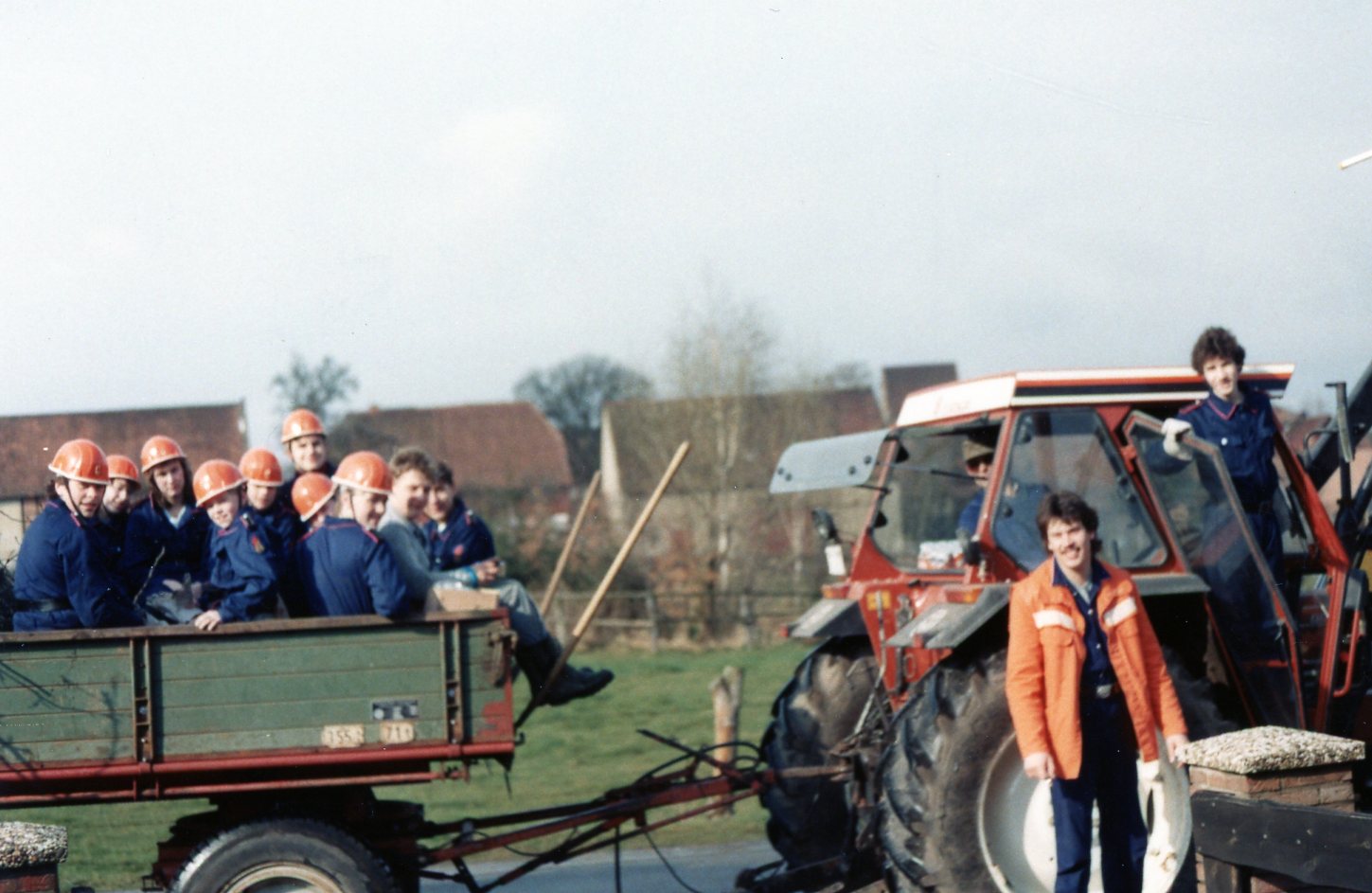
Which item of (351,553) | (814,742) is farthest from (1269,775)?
(351,553)

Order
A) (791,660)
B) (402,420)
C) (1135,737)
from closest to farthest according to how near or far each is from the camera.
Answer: (1135,737), (791,660), (402,420)

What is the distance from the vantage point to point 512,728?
→ 21.0 ft

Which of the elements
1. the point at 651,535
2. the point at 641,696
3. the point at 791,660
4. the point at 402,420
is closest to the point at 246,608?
the point at 641,696

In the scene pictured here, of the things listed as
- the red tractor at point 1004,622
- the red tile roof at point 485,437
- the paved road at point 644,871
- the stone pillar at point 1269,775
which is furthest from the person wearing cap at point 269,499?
the red tile roof at point 485,437

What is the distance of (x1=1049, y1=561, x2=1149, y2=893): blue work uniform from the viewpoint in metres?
6.04

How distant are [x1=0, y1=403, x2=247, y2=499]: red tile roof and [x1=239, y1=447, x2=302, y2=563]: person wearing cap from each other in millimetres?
865

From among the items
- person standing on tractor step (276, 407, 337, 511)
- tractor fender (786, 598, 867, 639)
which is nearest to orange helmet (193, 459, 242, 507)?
person standing on tractor step (276, 407, 337, 511)

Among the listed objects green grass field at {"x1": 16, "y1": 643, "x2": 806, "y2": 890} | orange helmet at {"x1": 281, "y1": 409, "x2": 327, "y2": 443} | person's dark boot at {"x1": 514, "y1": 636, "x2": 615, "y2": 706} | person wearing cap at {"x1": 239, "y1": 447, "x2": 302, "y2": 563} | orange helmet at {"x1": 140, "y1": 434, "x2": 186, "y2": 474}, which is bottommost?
green grass field at {"x1": 16, "y1": 643, "x2": 806, "y2": 890}

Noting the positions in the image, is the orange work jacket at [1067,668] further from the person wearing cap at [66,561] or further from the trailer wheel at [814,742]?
the person wearing cap at [66,561]

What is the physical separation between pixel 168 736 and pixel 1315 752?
13.8 feet

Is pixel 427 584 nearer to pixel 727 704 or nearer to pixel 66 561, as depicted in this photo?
pixel 66 561

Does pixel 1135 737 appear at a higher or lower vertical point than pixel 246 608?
lower

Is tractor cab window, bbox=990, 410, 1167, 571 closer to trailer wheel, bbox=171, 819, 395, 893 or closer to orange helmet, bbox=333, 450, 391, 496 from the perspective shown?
orange helmet, bbox=333, 450, 391, 496

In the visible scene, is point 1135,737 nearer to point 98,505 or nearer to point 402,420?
point 98,505
